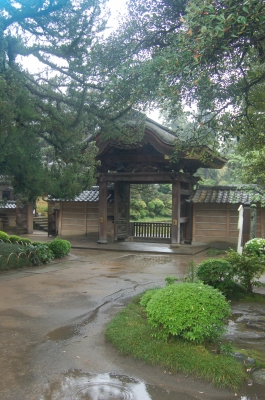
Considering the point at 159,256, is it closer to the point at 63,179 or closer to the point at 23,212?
the point at 63,179

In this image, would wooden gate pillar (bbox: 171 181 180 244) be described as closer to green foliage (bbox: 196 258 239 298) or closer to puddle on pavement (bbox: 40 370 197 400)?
green foliage (bbox: 196 258 239 298)

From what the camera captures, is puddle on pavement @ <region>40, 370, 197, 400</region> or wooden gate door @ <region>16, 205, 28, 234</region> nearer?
puddle on pavement @ <region>40, 370, 197, 400</region>

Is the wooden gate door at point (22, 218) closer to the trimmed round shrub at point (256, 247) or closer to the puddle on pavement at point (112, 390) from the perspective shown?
the trimmed round shrub at point (256, 247)

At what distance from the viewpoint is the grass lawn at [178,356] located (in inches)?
159

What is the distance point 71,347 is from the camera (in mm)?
5062

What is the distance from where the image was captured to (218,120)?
874cm

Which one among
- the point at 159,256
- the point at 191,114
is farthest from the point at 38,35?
the point at 159,256

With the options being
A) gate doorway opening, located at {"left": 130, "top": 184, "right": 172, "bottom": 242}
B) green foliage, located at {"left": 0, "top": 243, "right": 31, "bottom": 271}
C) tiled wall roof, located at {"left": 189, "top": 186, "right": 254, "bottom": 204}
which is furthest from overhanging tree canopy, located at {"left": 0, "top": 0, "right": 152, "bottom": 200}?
gate doorway opening, located at {"left": 130, "top": 184, "right": 172, "bottom": 242}

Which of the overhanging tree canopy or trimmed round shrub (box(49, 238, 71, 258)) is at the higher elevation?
the overhanging tree canopy

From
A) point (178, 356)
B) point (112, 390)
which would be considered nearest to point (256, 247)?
point (178, 356)

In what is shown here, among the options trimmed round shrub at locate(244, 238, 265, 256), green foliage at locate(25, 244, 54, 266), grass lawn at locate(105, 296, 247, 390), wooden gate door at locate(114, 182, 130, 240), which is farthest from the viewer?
wooden gate door at locate(114, 182, 130, 240)

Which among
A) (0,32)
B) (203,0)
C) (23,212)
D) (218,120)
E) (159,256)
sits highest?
(0,32)

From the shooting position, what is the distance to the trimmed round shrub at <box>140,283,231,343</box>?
4586 millimetres

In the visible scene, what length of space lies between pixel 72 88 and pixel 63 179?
2675mm
